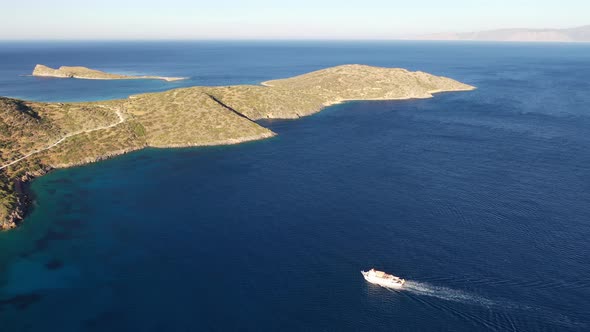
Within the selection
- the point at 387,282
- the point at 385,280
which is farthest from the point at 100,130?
the point at 387,282

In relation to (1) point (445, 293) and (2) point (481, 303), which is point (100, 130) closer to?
(1) point (445, 293)

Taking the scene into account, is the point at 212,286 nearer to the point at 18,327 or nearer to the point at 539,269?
the point at 18,327

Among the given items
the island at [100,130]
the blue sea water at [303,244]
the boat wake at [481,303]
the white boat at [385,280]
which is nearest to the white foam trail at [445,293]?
the boat wake at [481,303]

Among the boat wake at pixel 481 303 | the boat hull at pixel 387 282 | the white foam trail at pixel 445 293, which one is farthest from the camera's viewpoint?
the boat hull at pixel 387 282

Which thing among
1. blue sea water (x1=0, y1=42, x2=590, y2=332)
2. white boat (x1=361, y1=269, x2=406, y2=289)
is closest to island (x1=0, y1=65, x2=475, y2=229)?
blue sea water (x1=0, y1=42, x2=590, y2=332)

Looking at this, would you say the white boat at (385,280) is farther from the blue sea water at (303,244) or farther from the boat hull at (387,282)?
the blue sea water at (303,244)

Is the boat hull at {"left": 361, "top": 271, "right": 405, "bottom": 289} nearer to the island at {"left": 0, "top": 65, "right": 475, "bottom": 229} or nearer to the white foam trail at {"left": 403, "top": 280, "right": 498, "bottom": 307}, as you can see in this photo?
the white foam trail at {"left": 403, "top": 280, "right": 498, "bottom": 307}
